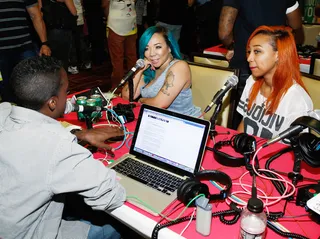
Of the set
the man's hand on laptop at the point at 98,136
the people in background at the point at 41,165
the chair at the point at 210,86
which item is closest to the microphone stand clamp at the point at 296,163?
the people in background at the point at 41,165

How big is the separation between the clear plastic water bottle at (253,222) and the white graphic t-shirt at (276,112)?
0.86 metres

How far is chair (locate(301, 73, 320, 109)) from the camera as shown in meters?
1.85

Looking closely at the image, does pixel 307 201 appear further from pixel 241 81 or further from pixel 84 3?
pixel 84 3

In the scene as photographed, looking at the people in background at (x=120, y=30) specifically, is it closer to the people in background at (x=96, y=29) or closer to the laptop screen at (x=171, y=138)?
the people in background at (x=96, y=29)

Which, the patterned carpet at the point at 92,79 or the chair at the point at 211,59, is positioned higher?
the chair at the point at 211,59

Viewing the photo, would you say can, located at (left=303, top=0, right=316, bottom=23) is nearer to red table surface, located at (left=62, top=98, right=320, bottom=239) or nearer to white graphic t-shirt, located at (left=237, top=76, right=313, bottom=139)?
white graphic t-shirt, located at (left=237, top=76, right=313, bottom=139)

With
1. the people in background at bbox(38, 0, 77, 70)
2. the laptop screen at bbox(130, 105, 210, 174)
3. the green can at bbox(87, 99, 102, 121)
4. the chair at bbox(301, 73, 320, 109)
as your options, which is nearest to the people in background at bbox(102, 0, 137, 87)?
the people in background at bbox(38, 0, 77, 70)

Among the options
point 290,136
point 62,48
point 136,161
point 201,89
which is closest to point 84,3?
point 62,48

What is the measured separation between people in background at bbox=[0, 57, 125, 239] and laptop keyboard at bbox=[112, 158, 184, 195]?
168 millimetres

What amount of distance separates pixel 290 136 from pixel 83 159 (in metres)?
0.78

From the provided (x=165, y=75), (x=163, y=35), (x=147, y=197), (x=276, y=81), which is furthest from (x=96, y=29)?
(x=147, y=197)

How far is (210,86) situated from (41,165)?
4.95ft

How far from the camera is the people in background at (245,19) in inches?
99.0

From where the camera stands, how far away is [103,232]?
1.38 metres
